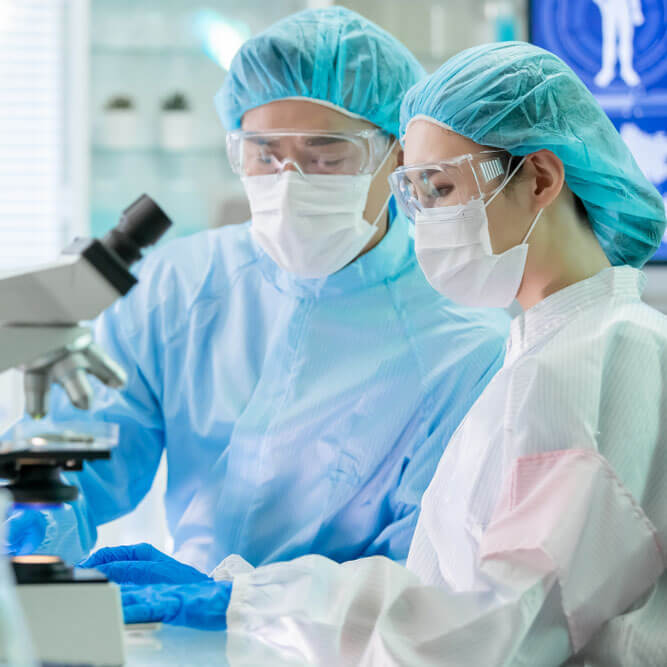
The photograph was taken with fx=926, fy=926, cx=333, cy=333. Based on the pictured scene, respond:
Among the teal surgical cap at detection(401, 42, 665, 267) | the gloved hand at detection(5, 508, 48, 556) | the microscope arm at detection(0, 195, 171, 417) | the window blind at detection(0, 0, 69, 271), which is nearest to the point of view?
the microscope arm at detection(0, 195, 171, 417)

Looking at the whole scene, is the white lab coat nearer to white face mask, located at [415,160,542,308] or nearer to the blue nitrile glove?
the blue nitrile glove

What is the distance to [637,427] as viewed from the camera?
116 centimetres

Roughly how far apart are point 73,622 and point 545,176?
0.90 m

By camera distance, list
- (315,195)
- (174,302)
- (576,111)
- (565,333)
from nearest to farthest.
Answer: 1. (565,333)
2. (576,111)
3. (315,195)
4. (174,302)

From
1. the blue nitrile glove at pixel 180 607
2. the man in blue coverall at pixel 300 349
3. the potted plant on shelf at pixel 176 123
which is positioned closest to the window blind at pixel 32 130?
the potted plant on shelf at pixel 176 123

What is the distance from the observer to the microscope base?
945 millimetres

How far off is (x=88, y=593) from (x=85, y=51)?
3066 mm

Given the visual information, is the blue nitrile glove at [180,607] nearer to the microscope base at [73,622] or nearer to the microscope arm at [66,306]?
the microscope base at [73,622]

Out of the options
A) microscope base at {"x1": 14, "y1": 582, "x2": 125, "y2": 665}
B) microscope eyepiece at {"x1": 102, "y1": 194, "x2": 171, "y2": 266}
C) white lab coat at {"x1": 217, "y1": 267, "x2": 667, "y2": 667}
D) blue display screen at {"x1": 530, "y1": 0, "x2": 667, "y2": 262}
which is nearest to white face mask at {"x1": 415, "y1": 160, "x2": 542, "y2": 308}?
white lab coat at {"x1": 217, "y1": 267, "x2": 667, "y2": 667}

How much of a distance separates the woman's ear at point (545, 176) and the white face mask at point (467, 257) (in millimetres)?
21

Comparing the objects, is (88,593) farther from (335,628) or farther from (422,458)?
(422,458)

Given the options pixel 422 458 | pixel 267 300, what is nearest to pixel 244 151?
pixel 267 300

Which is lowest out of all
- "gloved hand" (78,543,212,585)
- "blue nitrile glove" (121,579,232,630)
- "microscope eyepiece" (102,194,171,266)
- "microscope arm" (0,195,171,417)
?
"gloved hand" (78,543,212,585)

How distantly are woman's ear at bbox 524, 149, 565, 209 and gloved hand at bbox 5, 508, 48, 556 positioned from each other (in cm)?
94
